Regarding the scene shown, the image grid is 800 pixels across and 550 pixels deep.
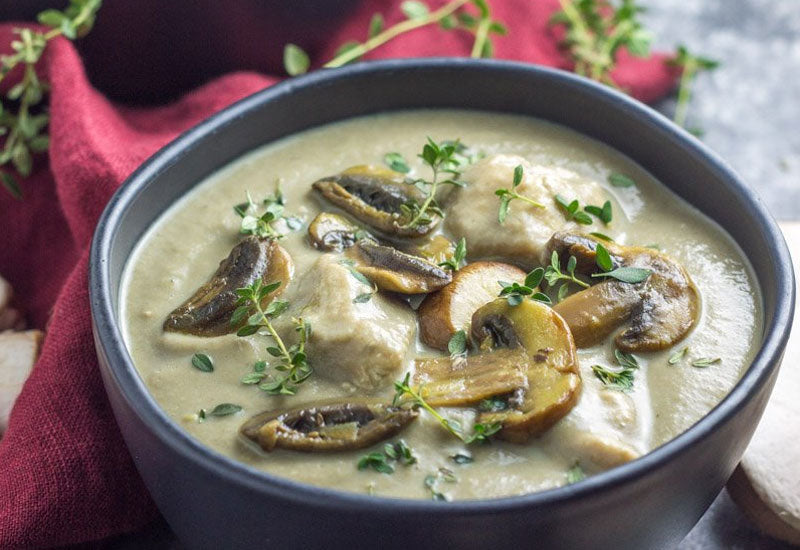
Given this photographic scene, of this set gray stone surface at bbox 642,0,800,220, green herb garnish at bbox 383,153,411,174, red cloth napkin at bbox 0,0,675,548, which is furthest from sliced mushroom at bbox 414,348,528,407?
gray stone surface at bbox 642,0,800,220

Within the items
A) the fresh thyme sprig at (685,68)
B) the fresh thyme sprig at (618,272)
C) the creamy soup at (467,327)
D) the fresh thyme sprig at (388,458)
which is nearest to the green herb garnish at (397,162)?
the creamy soup at (467,327)

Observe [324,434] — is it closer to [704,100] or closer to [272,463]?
[272,463]

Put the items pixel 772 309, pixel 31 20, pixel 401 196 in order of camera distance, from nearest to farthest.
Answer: pixel 772 309 → pixel 401 196 → pixel 31 20

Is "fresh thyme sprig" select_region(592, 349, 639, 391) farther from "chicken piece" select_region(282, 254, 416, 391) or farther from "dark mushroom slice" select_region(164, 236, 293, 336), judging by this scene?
"dark mushroom slice" select_region(164, 236, 293, 336)

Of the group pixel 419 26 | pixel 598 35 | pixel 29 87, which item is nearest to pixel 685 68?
pixel 598 35

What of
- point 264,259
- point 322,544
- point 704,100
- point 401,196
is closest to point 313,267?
point 264,259

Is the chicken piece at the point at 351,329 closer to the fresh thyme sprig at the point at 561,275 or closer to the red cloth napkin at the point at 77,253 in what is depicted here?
the fresh thyme sprig at the point at 561,275
